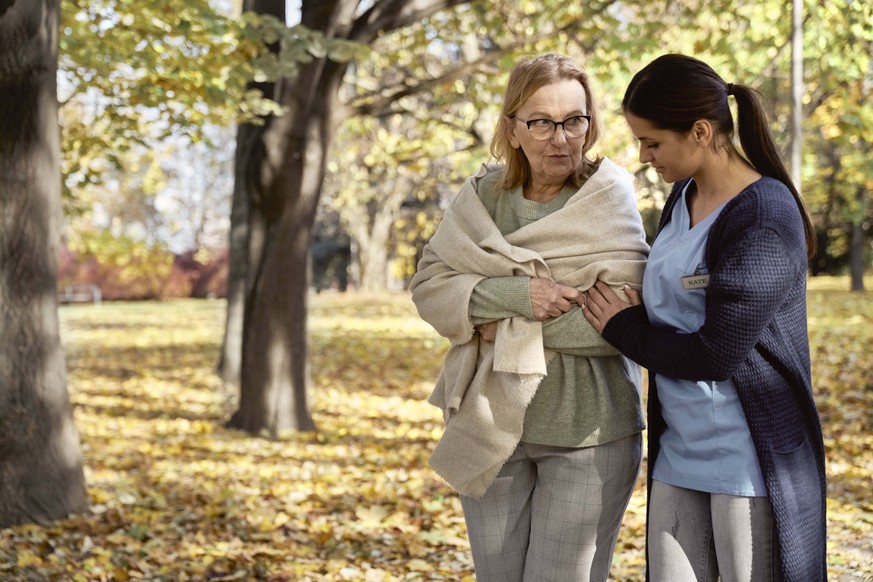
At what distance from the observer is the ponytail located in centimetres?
228

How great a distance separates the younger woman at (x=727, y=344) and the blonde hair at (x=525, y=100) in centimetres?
27

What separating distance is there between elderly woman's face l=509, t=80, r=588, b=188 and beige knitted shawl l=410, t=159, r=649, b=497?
92 millimetres

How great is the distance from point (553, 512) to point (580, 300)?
23.4 inches

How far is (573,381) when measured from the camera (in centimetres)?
255

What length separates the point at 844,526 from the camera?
5.06m

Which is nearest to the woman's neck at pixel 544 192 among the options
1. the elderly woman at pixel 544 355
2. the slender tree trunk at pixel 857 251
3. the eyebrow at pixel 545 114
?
the elderly woman at pixel 544 355

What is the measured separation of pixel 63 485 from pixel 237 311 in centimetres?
547

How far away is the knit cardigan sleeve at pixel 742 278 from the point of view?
210cm

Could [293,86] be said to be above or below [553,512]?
above

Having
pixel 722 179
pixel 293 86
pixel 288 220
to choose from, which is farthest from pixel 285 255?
pixel 722 179

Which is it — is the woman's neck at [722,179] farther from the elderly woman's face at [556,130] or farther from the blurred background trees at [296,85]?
the blurred background trees at [296,85]

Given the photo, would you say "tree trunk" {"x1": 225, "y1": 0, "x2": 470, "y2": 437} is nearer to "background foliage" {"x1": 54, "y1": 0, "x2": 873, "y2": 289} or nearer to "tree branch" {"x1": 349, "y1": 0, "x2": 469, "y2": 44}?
"tree branch" {"x1": 349, "y1": 0, "x2": 469, "y2": 44}

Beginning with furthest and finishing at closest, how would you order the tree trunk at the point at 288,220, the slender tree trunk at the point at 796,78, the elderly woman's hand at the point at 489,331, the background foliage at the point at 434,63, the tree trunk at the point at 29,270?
the tree trunk at the point at 288,220 → the slender tree trunk at the point at 796,78 → the background foliage at the point at 434,63 → the tree trunk at the point at 29,270 → the elderly woman's hand at the point at 489,331

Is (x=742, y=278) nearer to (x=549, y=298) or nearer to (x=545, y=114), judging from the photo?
(x=549, y=298)
